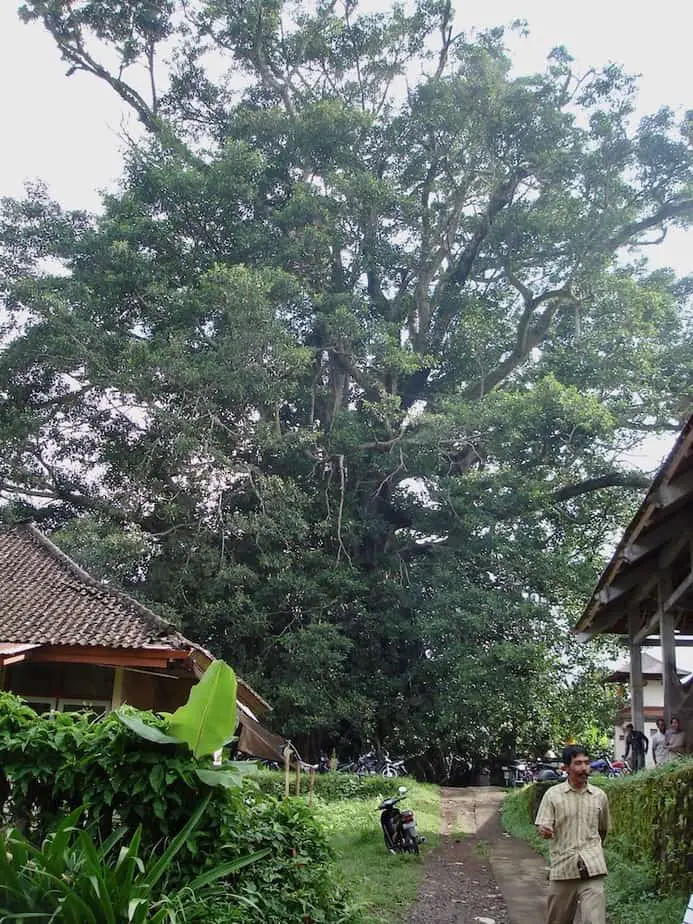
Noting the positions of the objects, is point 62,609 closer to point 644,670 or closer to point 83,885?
point 83,885

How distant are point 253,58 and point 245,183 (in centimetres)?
678

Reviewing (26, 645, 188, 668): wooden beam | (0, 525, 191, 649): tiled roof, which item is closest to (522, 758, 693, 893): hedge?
(26, 645, 188, 668): wooden beam

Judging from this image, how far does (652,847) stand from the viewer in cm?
741

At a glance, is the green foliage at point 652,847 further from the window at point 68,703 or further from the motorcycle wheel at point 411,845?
the window at point 68,703

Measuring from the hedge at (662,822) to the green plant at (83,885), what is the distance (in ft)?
12.2

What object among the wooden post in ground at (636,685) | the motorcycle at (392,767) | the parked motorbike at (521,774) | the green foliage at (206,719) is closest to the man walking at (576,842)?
the green foliage at (206,719)

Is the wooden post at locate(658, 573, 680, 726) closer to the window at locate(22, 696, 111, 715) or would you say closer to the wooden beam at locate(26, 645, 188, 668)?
the wooden beam at locate(26, 645, 188, 668)

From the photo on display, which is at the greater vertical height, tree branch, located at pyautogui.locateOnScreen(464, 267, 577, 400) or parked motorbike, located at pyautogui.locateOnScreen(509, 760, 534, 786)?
tree branch, located at pyautogui.locateOnScreen(464, 267, 577, 400)

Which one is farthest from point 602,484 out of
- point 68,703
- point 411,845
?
point 68,703

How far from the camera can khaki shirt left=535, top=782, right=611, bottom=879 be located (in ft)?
17.4

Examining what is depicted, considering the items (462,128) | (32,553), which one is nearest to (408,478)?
(462,128)

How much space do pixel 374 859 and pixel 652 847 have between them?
4.14 metres

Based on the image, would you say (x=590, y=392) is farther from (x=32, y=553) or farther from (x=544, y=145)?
(x=32, y=553)

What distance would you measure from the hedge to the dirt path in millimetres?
1024
